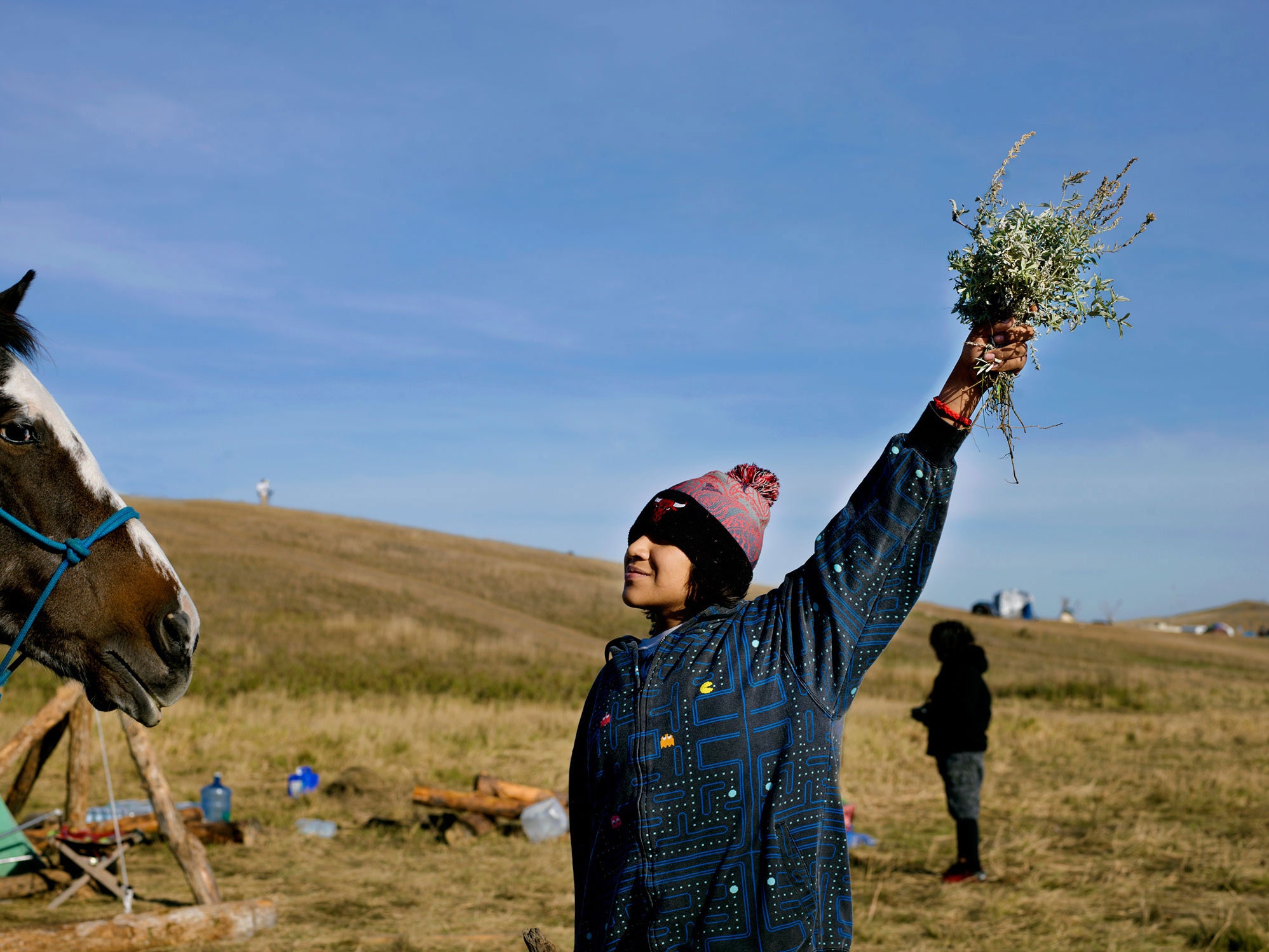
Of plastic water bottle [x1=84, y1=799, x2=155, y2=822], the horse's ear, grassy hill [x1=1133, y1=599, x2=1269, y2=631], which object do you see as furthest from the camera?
grassy hill [x1=1133, y1=599, x2=1269, y2=631]

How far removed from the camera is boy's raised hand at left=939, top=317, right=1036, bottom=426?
2010 millimetres

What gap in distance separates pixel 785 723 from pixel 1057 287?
3.51ft

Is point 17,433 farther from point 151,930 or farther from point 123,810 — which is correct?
point 123,810

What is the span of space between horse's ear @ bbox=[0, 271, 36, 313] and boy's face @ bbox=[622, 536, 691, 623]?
219 centimetres

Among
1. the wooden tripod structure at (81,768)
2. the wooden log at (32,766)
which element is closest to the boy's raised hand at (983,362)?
the wooden tripod structure at (81,768)

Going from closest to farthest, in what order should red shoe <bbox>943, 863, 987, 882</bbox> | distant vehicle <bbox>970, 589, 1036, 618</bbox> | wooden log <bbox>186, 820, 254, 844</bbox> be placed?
red shoe <bbox>943, 863, 987, 882</bbox> < wooden log <bbox>186, 820, 254, 844</bbox> < distant vehicle <bbox>970, 589, 1036, 618</bbox>

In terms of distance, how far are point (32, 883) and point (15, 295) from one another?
613 centimetres

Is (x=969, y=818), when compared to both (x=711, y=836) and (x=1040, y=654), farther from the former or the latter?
(x=1040, y=654)

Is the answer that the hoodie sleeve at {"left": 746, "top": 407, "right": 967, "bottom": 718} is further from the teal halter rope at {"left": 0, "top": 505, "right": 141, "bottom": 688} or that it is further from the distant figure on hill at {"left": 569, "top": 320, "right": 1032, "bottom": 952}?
the teal halter rope at {"left": 0, "top": 505, "right": 141, "bottom": 688}

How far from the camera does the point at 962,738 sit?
8039 mm

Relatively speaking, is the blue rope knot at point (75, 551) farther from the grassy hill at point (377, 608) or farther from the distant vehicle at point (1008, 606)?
the distant vehicle at point (1008, 606)

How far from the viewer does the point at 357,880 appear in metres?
8.06

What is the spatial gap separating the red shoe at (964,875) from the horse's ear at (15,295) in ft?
24.2

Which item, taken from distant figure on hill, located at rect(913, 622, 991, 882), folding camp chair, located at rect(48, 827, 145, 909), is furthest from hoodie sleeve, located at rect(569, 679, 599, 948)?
distant figure on hill, located at rect(913, 622, 991, 882)
